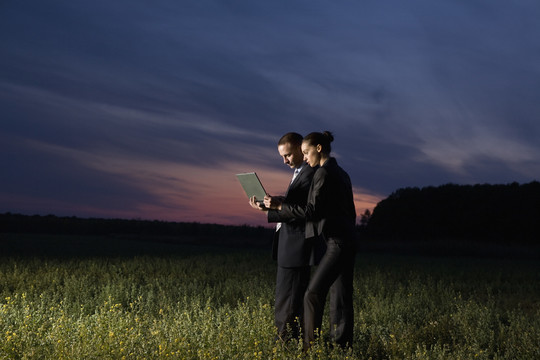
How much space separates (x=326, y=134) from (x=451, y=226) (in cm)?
4028

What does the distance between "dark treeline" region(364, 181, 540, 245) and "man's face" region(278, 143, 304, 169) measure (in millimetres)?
37159

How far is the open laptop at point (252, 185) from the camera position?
5.38 meters

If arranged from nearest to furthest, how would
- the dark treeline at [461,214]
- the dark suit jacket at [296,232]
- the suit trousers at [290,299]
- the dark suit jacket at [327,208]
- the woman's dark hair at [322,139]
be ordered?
the dark suit jacket at [327,208]
the woman's dark hair at [322,139]
the dark suit jacket at [296,232]
the suit trousers at [290,299]
the dark treeline at [461,214]

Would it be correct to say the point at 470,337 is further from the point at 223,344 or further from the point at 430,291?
the point at 430,291

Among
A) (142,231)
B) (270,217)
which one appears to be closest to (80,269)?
(270,217)

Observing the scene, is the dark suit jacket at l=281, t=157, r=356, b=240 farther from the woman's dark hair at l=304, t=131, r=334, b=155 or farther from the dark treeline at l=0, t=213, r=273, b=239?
the dark treeline at l=0, t=213, r=273, b=239

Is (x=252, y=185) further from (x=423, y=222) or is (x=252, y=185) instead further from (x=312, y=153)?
(x=423, y=222)

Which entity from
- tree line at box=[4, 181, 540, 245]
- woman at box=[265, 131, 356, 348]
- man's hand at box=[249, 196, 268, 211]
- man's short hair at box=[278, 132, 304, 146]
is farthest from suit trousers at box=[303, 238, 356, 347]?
tree line at box=[4, 181, 540, 245]

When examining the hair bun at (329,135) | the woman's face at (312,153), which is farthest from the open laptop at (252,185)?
the hair bun at (329,135)

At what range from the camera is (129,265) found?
52.5 feet

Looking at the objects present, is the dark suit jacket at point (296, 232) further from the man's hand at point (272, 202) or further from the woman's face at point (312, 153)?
the woman's face at point (312, 153)

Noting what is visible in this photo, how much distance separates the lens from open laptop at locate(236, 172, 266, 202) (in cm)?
A: 538

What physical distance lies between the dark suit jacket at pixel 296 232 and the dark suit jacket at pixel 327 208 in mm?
205

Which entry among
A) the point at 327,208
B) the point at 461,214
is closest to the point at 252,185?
the point at 327,208
